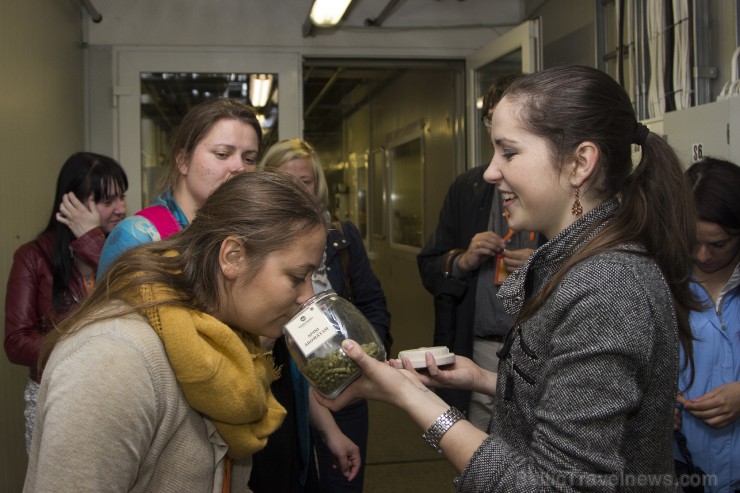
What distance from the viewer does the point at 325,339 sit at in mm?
1196

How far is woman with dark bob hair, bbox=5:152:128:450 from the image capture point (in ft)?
7.88

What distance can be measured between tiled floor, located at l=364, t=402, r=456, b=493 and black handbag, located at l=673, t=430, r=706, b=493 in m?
2.00

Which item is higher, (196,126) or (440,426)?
(196,126)

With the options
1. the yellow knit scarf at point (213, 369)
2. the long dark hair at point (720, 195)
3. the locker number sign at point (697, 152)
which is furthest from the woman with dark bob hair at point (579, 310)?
the locker number sign at point (697, 152)

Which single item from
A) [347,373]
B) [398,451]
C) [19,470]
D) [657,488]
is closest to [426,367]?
[347,373]

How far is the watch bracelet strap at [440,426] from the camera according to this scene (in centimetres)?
113

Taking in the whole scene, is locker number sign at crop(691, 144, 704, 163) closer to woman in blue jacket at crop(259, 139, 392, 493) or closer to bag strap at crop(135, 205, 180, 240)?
woman in blue jacket at crop(259, 139, 392, 493)

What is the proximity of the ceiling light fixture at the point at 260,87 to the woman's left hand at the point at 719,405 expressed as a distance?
3.37 metres

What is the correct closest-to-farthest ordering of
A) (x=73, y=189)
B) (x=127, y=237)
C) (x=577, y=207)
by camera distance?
(x=577, y=207) → (x=127, y=237) → (x=73, y=189)

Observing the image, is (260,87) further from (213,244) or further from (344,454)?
(213,244)

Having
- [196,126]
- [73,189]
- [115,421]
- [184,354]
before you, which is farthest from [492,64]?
[115,421]

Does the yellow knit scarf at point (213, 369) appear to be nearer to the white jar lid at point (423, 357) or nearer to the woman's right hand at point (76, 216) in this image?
the white jar lid at point (423, 357)

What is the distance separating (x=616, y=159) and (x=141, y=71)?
368 cm

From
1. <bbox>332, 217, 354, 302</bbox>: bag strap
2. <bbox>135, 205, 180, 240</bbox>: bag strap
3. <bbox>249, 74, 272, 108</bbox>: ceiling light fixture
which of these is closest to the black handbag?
<bbox>332, 217, 354, 302</bbox>: bag strap
